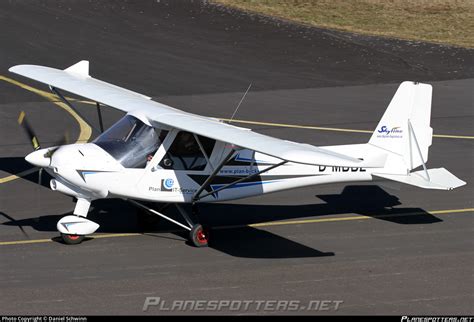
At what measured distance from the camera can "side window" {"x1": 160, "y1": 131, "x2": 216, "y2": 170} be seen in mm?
16125

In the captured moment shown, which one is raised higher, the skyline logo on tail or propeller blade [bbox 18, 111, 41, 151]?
the skyline logo on tail

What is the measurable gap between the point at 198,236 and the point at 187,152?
1.41 metres

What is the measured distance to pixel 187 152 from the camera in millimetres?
16219

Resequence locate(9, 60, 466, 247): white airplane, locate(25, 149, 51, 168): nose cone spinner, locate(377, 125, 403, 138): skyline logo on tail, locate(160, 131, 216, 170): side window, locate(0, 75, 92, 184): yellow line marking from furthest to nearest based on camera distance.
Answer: locate(0, 75, 92, 184): yellow line marking
locate(377, 125, 403, 138): skyline logo on tail
locate(160, 131, 216, 170): side window
locate(9, 60, 466, 247): white airplane
locate(25, 149, 51, 168): nose cone spinner

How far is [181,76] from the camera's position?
3028cm

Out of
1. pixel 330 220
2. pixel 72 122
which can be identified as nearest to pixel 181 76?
pixel 72 122

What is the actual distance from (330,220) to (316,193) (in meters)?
1.87

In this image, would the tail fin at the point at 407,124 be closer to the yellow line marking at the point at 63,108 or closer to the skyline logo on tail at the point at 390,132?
the skyline logo on tail at the point at 390,132

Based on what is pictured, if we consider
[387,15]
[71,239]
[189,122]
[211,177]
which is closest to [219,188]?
[211,177]

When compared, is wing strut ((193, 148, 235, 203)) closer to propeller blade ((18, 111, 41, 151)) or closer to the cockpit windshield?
the cockpit windshield

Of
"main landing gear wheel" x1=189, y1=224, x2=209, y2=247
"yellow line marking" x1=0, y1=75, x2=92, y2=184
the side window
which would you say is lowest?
"yellow line marking" x1=0, y1=75, x2=92, y2=184

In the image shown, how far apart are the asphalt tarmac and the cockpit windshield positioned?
1496 millimetres

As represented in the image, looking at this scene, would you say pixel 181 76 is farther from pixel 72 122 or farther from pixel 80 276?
pixel 80 276

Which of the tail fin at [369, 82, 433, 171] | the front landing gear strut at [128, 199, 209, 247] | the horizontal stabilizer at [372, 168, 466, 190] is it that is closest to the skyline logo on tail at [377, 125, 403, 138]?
the tail fin at [369, 82, 433, 171]
